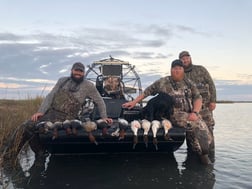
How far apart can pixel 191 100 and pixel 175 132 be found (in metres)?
0.75

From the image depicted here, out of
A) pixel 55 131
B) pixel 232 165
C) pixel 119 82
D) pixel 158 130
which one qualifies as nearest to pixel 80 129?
pixel 55 131

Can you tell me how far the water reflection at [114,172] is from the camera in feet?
17.2

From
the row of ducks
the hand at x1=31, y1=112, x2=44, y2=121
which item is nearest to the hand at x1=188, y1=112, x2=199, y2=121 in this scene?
the row of ducks

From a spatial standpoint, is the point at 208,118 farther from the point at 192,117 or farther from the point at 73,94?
the point at 73,94

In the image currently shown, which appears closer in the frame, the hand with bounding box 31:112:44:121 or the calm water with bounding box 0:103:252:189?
the calm water with bounding box 0:103:252:189

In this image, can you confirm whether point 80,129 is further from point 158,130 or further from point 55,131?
point 158,130

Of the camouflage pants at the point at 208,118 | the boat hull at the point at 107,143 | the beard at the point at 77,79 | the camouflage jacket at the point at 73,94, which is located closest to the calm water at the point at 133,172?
the boat hull at the point at 107,143

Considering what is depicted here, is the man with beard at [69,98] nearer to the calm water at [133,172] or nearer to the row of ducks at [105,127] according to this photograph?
the row of ducks at [105,127]

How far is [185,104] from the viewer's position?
262 inches

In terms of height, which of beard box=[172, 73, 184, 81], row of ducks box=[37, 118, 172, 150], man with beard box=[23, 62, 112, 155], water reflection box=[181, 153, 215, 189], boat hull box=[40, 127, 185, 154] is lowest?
water reflection box=[181, 153, 215, 189]

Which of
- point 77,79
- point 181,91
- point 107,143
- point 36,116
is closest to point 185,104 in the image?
point 181,91

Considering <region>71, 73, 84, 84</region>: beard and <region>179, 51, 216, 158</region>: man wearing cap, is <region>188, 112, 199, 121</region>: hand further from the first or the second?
<region>71, 73, 84, 84</region>: beard

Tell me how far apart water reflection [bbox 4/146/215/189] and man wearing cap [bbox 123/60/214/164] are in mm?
421

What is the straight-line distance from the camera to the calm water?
5.23 metres
